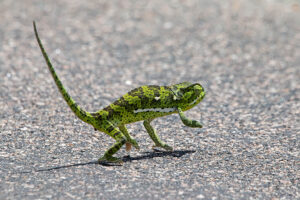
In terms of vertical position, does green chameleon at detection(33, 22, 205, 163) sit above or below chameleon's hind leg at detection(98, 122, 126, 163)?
above

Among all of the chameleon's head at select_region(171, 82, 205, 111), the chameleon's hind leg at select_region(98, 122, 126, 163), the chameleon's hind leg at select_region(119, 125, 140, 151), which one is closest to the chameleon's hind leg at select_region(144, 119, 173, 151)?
the chameleon's hind leg at select_region(119, 125, 140, 151)

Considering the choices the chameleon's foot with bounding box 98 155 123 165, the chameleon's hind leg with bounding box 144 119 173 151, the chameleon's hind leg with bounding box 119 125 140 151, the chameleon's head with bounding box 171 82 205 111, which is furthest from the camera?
the chameleon's hind leg with bounding box 144 119 173 151

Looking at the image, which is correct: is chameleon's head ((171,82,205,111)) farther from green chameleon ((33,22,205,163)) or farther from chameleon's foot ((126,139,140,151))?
chameleon's foot ((126,139,140,151))

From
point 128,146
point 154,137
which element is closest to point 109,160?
point 128,146

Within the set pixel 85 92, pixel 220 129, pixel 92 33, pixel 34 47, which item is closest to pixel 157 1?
pixel 92 33

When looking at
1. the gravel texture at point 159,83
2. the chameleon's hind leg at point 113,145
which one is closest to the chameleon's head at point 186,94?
the gravel texture at point 159,83

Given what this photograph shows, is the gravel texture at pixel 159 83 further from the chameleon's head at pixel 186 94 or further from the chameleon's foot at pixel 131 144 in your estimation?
the chameleon's head at pixel 186 94

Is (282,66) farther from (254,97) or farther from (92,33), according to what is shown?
(92,33)
